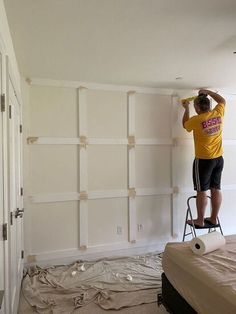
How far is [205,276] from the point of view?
5.21ft

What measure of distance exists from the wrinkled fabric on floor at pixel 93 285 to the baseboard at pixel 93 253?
3.7 inches

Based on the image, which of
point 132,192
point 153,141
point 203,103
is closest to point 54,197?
point 132,192

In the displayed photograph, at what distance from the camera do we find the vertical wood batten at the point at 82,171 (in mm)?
3253

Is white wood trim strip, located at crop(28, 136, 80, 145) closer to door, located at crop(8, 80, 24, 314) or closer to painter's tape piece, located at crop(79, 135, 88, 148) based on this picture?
painter's tape piece, located at crop(79, 135, 88, 148)

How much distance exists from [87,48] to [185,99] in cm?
180

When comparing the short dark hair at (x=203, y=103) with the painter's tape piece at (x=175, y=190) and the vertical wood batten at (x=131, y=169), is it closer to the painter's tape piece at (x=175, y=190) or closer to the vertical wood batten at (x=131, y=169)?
the vertical wood batten at (x=131, y=169)

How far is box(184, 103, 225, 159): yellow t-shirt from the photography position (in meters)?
3.04

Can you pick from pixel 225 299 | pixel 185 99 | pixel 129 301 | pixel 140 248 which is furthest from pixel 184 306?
pixel 185 99

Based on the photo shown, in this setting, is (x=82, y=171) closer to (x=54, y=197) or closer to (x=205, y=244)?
(x=54, y=197)

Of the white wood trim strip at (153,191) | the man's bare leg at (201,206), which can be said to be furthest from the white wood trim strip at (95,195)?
the man's bare leg at (201,206)

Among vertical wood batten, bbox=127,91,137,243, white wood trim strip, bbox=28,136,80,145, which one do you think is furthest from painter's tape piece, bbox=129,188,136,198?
white wood trim strip, bbox=28,136,80,145

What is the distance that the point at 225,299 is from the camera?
1.38 metres

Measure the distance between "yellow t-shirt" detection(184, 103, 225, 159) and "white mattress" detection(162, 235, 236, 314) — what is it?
123 centimetres

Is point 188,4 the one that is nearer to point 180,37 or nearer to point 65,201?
point 180,37
